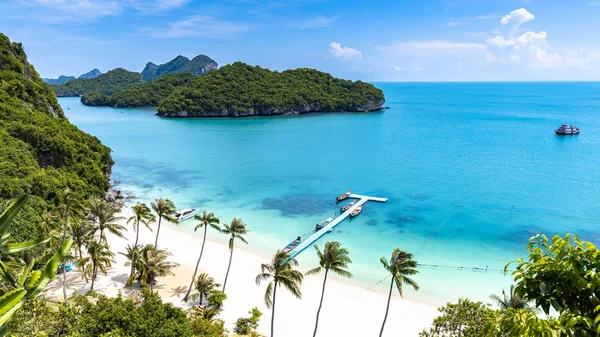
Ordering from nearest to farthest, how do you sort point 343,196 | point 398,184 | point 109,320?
point 109,320 < point 343,196 < point 398,184

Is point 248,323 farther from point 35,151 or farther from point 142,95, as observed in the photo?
Result: point 142,95

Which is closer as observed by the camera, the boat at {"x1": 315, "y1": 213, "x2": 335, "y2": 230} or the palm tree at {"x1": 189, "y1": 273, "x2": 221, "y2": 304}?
the palm tree at {"x1": 189, "y1": 273, "x2": 221, "y2": 304}

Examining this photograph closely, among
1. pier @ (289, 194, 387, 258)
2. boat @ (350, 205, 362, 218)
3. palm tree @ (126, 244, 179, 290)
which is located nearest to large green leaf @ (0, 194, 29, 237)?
palm tree @ (126, 244, 179, 290)

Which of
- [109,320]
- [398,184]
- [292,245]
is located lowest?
[292,245]

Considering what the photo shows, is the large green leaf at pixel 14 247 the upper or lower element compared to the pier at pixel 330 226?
upper

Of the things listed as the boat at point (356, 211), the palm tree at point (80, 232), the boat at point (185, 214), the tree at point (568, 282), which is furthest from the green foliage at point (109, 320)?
the boat at point (356, 211)

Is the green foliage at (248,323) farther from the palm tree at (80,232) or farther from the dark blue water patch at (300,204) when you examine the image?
the dark blue water patch at (300,204)

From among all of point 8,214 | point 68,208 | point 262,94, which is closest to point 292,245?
point 68,208

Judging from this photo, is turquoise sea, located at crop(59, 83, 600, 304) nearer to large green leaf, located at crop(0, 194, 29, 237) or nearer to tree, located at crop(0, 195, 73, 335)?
tree, located at crop(0, 195, 73, 335)
